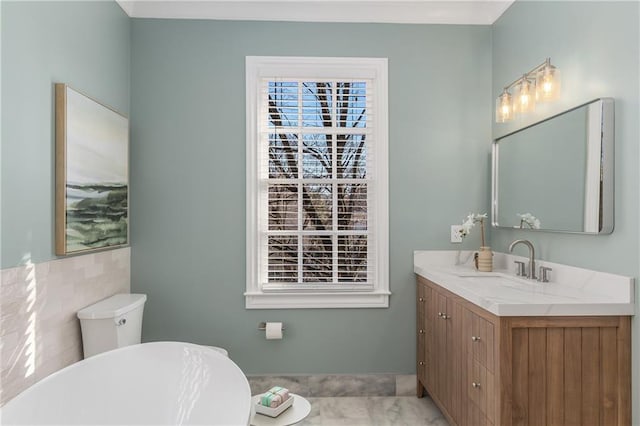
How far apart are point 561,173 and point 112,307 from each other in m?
2.48

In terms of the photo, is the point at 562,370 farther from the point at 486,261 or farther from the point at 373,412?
the point at 373,412

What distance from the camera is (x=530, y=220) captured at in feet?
7.95

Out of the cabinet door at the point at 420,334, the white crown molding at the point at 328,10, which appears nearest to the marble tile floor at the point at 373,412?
the cabinet door at the point at 420,334

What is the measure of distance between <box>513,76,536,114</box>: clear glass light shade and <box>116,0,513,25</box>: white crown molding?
784 millimetres

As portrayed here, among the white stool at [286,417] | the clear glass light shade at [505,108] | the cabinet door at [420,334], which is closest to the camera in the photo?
the white stool at [286,417]

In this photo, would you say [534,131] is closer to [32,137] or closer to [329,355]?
[329,355]

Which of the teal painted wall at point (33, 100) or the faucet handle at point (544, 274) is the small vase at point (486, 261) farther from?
the teal painted wall at point (33, 100)

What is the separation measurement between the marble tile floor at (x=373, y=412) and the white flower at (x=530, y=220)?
1296 mm

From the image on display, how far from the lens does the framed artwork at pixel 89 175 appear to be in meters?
2.06

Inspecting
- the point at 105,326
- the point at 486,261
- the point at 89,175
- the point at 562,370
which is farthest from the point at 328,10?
the point at 562,370

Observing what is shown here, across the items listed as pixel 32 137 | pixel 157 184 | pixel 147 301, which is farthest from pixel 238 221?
pixel 32 137

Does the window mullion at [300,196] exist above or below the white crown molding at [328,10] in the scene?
below

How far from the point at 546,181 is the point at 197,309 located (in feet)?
7.63

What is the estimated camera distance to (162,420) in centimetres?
195
